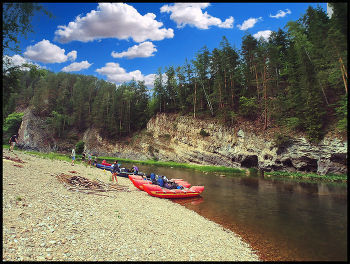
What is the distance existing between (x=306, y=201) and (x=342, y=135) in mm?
17529

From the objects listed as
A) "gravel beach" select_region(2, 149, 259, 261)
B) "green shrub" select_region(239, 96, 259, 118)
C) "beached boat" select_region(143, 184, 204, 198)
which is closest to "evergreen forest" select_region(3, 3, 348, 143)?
"green shrub" select_region(239, 96, 259, 118)

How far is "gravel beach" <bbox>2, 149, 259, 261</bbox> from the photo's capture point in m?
5.63

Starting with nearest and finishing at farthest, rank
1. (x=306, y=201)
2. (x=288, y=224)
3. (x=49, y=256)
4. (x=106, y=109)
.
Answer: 1. (x=49, y=256)
2. (x=288, y=224)
3. (x=306, y=201)
4. (x=106, y=109)

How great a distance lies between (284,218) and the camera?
13.1 metres

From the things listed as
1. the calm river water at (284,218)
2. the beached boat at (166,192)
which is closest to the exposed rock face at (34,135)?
the beached boat at (166,192)

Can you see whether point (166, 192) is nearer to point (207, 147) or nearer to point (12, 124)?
point (207, 147)

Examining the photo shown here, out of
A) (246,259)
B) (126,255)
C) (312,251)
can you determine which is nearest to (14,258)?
(126,255)

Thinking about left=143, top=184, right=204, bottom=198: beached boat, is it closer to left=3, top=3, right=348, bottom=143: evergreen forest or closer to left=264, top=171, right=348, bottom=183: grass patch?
left=3, top=3, right=348, bottom=143: evergreen forest

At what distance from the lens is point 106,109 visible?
66.6 metres

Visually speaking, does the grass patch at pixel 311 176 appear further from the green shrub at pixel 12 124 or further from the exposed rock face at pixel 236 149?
the green shrub at pixel 12 124

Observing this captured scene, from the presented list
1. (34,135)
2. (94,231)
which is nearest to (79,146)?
(34,135)

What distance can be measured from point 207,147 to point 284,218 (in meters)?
30.4

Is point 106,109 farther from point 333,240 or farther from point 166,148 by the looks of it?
point 333,240

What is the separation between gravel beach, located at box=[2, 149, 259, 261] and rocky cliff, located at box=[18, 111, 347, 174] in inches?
1115
